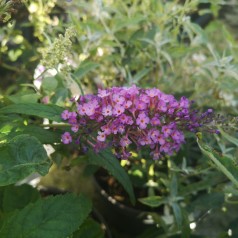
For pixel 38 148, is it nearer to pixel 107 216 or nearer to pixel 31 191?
pixel 31 191

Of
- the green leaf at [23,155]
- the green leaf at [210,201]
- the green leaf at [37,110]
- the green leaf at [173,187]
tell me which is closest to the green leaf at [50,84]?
the green leaf at [37,110]

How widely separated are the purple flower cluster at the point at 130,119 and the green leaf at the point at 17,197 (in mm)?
257

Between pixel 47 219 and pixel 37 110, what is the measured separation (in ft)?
0.72

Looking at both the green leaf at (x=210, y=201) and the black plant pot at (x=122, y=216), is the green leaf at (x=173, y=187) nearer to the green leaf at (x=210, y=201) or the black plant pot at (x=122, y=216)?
the green leaf at (x=210, y=201)

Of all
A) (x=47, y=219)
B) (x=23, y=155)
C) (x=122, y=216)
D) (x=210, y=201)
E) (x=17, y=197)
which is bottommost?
(x=122, y=216)

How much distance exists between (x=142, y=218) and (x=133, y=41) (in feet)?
1.96

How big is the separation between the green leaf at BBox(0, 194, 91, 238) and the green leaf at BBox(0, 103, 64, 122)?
0.55 ft

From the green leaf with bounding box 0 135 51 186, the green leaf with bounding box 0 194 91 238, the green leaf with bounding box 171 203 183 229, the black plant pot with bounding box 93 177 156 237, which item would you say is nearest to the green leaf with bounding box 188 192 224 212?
the green leaf with bounding box 171 203 183 229

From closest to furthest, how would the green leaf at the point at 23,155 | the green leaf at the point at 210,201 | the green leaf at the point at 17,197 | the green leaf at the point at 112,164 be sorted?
1. the green leaf at the point at 23,155
2. the green leaf at the point at 112,164
3. the green leaf at the point at 17,197
4. the green leaf at the point at 210,201

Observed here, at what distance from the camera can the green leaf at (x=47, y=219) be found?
798 mm

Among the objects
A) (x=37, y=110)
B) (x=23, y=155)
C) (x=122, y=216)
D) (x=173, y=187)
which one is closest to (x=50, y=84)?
(x=37, y=110)

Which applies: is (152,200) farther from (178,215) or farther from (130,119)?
(130,119)

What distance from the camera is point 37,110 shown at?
870 mm

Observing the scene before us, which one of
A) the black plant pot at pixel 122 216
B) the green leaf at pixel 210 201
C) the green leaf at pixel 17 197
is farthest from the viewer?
the black plant pot at pixel 122 216
